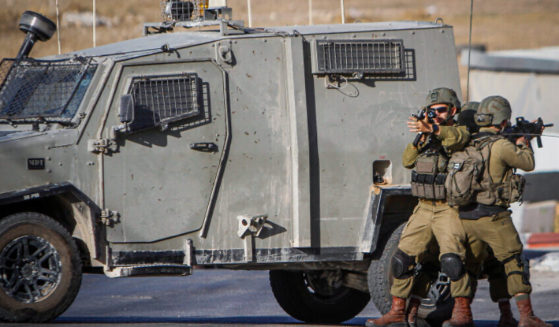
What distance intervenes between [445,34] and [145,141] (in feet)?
9.21

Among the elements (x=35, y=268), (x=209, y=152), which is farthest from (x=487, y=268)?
(x=35, y=268)

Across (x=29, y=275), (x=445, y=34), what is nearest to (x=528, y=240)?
(x=445, y=34)

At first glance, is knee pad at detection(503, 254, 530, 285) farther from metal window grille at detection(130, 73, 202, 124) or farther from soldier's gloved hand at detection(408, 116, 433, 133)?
metal window grille at detection(130, 73, 202, 124)

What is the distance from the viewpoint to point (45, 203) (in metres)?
8.05

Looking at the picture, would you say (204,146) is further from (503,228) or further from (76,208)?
(503,228)

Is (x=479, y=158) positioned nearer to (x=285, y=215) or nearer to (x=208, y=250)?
(x=285, y=215)

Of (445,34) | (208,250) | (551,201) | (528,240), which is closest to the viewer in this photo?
(208,250)

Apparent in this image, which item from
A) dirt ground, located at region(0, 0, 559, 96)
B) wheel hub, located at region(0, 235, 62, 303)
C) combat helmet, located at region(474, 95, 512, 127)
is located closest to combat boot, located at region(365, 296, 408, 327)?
combat helmet, located at region(474, 95, 512, 127)

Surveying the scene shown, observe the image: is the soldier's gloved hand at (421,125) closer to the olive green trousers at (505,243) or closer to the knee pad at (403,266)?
the olive green trousers at (505,243)

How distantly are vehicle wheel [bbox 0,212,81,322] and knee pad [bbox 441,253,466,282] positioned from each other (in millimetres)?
2698

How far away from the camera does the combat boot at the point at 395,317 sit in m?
8.10

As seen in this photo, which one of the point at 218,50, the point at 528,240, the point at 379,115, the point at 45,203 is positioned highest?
the point at 218,50

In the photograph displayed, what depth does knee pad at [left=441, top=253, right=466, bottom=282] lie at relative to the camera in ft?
25.3

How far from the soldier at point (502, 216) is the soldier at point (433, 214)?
156mm
